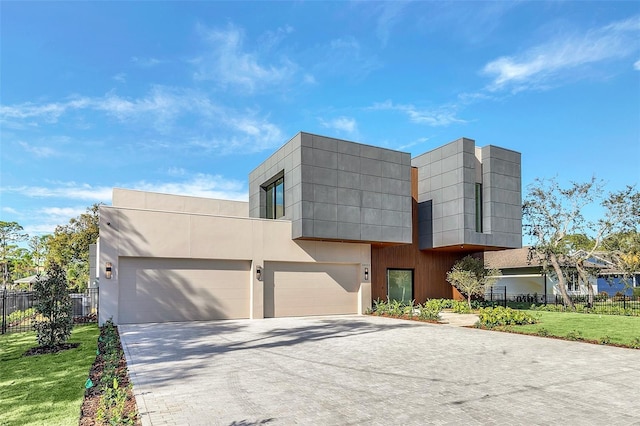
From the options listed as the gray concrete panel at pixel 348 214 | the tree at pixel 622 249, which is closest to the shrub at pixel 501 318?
the gray concrete panel at pixel 348 214

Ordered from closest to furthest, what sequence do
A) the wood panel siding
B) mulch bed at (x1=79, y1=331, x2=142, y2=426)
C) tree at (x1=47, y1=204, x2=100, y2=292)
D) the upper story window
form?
mulch bed at (x1=79, y1=331, x2=142, y2=426) → the upper story window → the wood panel siding → tree at (x1=47, y1=204, x2=100, y2=292)

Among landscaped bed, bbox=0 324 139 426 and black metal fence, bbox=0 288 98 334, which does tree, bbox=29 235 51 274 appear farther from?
landscaped bed, bbox=0 324 139 426

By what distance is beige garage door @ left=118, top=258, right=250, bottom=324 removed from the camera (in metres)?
14.9

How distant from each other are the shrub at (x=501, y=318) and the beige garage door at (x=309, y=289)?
619 centimetres

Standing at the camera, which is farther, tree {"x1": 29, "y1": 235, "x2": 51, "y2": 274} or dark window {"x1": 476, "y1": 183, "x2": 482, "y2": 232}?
tree {"x1": 29, "y1": 235, "x2": 51, "y2": 274}

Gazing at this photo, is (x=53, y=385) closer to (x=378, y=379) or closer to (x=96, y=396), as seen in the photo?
(x=96, y=396)

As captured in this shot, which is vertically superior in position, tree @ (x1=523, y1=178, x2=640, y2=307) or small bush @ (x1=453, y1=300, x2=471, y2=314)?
tree @ (x1=523, y1=178, x2=640, y2=307)

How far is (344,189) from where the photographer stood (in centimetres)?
1791

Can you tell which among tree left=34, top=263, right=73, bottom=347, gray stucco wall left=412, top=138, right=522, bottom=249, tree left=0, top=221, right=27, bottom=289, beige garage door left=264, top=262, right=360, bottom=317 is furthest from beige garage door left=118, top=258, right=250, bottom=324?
tree left=0, top=221, right=27, bottom=289

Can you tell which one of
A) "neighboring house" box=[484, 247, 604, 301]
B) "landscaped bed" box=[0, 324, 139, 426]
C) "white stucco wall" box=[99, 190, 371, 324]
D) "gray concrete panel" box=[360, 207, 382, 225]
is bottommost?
"neighboring house" box=[484, 247, 604, 301]

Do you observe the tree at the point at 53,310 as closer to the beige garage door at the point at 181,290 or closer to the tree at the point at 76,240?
the beige garage door at the point at 181,290

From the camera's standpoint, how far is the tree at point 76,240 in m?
35.2

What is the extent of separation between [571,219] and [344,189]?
14784mm

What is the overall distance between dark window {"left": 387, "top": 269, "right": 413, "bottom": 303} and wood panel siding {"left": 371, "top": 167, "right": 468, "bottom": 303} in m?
0.24
